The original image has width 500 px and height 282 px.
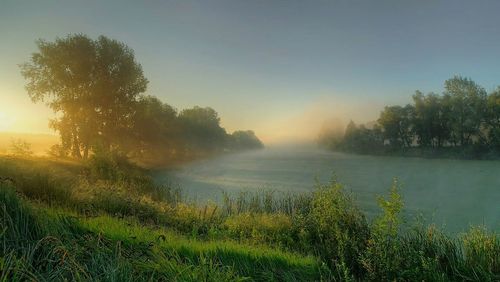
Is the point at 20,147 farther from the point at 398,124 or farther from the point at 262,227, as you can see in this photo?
the point at 398,124

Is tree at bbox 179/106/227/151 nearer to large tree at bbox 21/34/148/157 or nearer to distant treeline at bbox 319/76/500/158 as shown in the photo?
large tree at bbox 21/34/148/157

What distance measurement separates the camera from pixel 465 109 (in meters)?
62.4

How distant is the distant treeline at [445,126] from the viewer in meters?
59.9

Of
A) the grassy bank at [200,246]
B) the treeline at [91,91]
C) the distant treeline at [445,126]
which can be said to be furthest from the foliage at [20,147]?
the distant treeline at [445,126]

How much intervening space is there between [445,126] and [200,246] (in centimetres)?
6851

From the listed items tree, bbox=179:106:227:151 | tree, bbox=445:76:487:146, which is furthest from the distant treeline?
tree, bbox=179:106:227:151

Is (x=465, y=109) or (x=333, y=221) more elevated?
(x=465, y=109)

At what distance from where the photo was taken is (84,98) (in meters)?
35.5

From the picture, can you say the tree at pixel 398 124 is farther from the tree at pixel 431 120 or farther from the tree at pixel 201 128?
the tree at pixel 201 128

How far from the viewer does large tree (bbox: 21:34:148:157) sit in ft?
114

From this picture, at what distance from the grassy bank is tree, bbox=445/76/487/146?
58397 mm

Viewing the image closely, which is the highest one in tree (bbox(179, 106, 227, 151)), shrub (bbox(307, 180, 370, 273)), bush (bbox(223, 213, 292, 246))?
tree (bbox(179, 106, 227, 151))

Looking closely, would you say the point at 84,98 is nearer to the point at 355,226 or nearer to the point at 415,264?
the point at 355,226

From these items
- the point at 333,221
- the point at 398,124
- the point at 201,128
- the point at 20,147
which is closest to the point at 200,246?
the point at 333,221
